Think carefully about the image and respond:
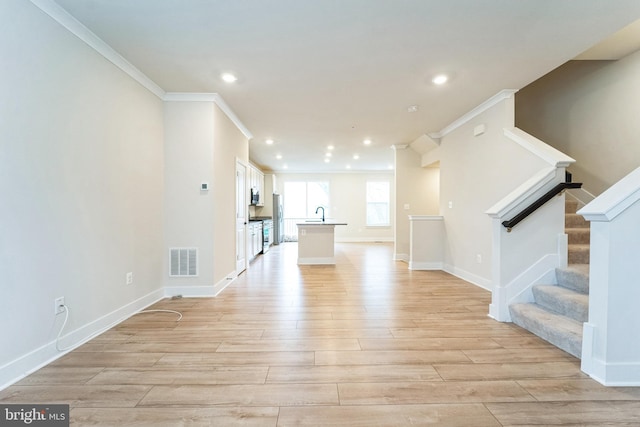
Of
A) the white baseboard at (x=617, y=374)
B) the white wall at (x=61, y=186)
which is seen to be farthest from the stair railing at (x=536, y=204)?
the white wall at (x=61, y=186)

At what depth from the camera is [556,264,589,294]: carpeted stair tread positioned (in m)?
2.40

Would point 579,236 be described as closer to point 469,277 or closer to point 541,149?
point 541,149

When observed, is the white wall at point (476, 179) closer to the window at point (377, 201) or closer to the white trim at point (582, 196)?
the white trim at point (582, 196)

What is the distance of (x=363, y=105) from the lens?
12.6ft

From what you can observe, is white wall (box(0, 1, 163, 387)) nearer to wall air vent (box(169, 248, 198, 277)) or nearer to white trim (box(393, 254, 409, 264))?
wall air vent (box(169, 248, 198, 277))

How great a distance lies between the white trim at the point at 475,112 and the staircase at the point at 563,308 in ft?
6.62

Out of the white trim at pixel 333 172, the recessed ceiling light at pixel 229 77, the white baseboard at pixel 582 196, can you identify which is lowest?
the white baseboard at pixel 582 196

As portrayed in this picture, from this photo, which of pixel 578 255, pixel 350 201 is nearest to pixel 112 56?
pixel 578 255

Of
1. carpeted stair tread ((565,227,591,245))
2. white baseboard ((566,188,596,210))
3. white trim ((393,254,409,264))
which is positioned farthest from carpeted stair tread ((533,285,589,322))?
white trim ((393,254,409,264))

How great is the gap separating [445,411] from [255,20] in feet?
9.73

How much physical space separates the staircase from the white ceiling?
2.12 meters

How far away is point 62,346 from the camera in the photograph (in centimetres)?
206

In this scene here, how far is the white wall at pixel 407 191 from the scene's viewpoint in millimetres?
6211

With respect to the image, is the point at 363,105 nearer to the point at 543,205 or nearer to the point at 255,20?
the point at 255,20
